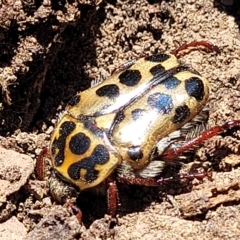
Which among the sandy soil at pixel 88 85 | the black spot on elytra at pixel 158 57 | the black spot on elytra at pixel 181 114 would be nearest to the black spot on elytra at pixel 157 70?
the black spot on elytra at pixel 158 57

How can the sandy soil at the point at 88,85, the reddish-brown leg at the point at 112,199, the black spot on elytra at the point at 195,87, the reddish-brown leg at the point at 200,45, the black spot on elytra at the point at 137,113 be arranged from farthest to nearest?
the reddish-brown leg at the point at 200,45 → the black spot on elytra at the point at 195,87 → the black spot on elytra at the point at 137,113 → the reddish-brown leg at the point at 112,199 → the sandy soil at the point at 88,85

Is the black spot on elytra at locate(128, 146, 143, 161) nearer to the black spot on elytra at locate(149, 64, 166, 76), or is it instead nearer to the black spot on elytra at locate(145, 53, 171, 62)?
the black spot on elytra at locate(149, 64, 166, 76)

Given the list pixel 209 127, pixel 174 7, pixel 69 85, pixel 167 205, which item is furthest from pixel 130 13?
pixel 167 205

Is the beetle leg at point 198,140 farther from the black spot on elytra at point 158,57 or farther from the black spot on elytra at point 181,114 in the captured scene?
the black spot on elytra at point 158,57

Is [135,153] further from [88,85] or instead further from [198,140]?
Result: [88,85]

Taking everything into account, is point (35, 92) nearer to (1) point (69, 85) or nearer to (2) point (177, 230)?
(1) point (69, 85)

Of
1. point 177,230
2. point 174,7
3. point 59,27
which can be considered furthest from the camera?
point 174,7

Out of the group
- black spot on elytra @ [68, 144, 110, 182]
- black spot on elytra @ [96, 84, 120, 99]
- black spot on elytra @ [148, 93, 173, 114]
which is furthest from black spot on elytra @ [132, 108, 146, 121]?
black spot on elytra @ [68, 144, 110, 182]

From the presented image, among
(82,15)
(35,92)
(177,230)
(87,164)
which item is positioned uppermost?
(82,15)
